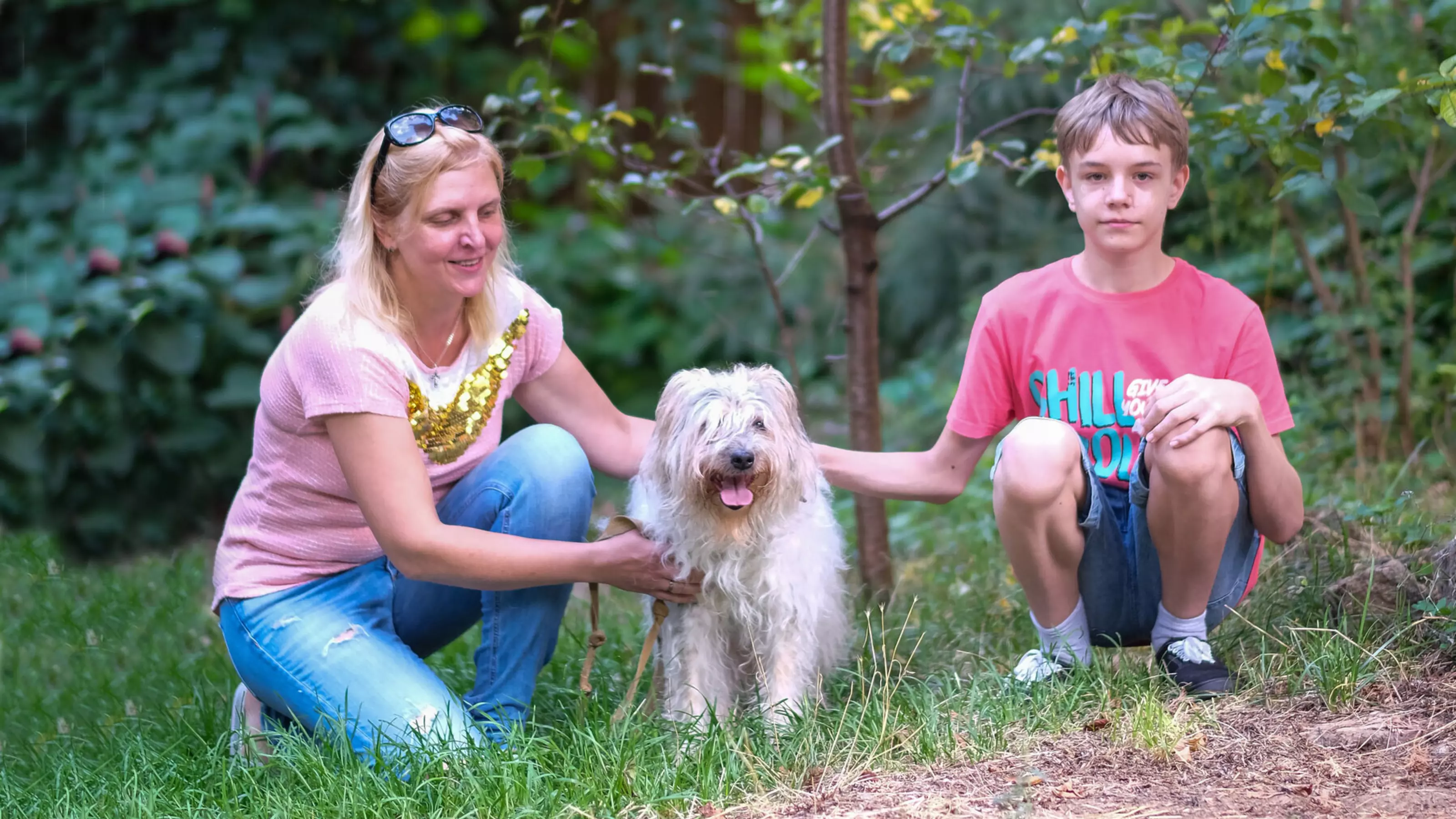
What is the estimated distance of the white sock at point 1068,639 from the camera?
3.06 meters

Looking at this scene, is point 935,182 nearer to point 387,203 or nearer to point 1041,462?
point 1041,462

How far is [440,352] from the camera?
10.3 ft

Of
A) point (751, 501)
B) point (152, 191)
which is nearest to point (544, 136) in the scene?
point (152, 191)

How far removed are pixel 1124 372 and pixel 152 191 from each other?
5083 millimetres

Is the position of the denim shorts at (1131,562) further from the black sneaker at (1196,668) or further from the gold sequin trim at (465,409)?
the gold sequin trim at (465,409)

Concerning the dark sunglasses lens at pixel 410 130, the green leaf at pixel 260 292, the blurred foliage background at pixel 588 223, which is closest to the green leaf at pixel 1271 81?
the blurred foliage background at pixel 588 223

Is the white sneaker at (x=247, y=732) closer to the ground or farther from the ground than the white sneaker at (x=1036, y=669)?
closer to the ground

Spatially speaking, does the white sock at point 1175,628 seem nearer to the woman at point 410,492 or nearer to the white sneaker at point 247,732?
the woman at point 410,492

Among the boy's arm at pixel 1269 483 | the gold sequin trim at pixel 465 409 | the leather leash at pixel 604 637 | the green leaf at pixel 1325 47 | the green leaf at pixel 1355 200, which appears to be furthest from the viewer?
the green leaf at pixel 1355 200

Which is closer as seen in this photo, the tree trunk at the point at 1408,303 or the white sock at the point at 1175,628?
the white sock at the point at 1175,628

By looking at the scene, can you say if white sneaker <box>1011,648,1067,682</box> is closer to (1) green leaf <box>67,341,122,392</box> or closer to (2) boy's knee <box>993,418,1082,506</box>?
(2) boy's knee <box>993,418,1082,506</box>

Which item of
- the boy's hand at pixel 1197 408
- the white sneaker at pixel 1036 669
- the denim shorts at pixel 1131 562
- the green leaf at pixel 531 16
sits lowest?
the white sneaker at pixel 1036 669

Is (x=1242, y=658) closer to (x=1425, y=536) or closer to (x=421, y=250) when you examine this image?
(x=1425, y=536)

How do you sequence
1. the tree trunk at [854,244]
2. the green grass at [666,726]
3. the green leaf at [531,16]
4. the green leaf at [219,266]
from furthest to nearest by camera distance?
the green leaf at [219,266], the tree trunk at [854,244], the green leaf at [531,16], the green grass at [666,726]
